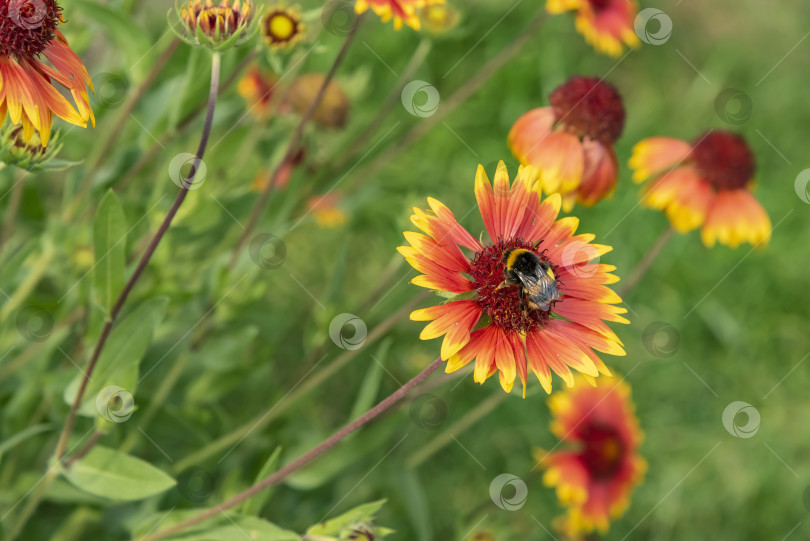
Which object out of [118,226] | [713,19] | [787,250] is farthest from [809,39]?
[118,226]

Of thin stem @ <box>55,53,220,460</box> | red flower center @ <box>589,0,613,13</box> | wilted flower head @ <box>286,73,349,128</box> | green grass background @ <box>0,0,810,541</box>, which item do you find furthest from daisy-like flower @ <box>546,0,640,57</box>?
thin stem @ <box>55,53,220,460</box>

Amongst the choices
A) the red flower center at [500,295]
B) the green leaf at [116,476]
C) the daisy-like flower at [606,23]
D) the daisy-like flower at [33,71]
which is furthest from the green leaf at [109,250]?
the daisy-like flower at [606,23]

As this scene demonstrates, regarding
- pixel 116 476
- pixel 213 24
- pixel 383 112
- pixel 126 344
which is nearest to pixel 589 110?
pixel 383 112

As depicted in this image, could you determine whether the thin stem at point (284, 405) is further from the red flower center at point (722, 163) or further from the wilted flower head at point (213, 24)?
the red flower center at point (722, 163)

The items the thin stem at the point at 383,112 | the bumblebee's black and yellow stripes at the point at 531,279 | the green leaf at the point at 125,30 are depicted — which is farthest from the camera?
the thin stem at the point at 383,112

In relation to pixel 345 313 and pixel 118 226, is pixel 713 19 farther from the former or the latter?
pixel 118 226

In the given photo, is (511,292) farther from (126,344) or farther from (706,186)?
(706,186)
